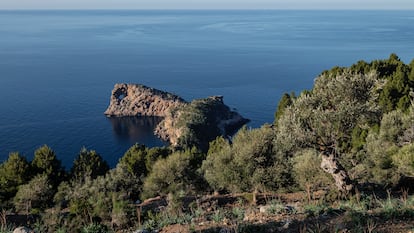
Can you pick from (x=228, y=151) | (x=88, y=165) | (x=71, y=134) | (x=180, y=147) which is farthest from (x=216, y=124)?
(x=228, y=151)

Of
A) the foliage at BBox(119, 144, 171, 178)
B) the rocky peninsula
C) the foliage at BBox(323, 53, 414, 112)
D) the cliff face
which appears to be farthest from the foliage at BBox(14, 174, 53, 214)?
the cliff face

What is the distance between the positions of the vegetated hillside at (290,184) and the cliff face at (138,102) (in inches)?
2749

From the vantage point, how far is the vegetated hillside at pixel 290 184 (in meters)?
11.6

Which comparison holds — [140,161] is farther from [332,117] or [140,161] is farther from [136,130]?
[136,130]

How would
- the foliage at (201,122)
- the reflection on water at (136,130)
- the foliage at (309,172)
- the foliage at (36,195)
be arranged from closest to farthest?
the foliage at (309,172) < the foliage at (36,195) < the foliage at (201,122) < the reflection on water at (136,130)

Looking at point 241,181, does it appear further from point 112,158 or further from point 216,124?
point 216,124

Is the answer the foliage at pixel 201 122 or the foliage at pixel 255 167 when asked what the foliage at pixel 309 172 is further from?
the foliage at pixel 201 122

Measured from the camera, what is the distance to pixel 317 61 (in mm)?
148750

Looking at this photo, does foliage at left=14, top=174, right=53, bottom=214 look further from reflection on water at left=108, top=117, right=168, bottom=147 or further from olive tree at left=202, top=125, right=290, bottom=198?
reflection on water at left=108, top=117, right=168, bottom=147

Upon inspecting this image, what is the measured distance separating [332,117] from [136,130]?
82.9m

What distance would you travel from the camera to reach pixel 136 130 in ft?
311

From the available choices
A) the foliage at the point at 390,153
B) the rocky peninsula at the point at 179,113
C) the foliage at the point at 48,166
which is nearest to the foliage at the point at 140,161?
the foliage at the point at 48,166

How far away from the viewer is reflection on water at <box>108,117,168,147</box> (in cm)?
8825

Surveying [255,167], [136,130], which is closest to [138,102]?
[136,130]
